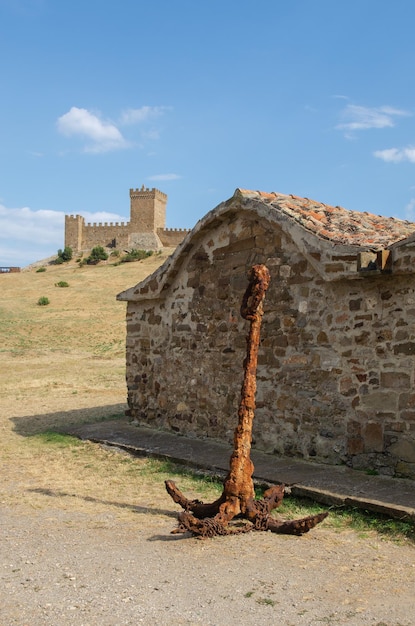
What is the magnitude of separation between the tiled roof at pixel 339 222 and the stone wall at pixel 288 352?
0.94 feet

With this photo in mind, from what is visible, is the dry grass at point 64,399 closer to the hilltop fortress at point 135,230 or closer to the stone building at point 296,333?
the stone building at point 296,333

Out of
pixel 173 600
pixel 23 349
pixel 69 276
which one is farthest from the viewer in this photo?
pixel 69 276

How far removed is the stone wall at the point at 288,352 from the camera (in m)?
6.80

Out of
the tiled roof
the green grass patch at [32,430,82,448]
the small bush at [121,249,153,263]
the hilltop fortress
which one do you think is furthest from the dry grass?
the hilltop fortress

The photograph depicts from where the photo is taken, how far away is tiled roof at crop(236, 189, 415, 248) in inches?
294

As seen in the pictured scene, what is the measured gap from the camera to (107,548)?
16.6ft

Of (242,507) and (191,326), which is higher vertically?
(191,326)

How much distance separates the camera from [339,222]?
8.29 m

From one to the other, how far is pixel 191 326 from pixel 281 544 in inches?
206

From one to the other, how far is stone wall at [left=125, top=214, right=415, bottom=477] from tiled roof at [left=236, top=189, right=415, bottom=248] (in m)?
0.29

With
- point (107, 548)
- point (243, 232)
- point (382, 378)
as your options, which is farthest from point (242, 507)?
point (243, 232)

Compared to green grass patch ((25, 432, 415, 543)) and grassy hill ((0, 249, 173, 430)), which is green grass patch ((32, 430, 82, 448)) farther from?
grassy hill ((0, 249, 173, 430))

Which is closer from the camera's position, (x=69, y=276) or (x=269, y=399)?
(x=269, y=399)

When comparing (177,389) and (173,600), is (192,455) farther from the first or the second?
(173,600)
